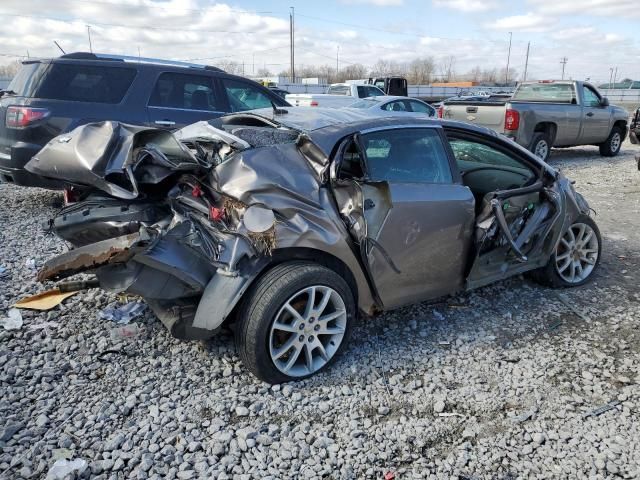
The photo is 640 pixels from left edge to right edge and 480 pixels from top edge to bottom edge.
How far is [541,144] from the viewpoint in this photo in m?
11.5

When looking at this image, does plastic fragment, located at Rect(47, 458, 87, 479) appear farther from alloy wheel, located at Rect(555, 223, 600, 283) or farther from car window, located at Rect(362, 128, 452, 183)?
alloy wheel, located at Rect(555, 223, 600, 283)

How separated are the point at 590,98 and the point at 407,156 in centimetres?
1128

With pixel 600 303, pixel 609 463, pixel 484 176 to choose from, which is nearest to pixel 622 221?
pixel 600 303

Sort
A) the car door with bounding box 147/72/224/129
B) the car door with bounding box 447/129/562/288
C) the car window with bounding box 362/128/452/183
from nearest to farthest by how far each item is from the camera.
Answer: the car window with bounding box 362/128/452/183 < the car door with bounding box 447/129/562/288 < the car door with bounding box 147/72/224/129

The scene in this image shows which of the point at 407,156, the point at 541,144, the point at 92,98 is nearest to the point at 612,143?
the point at 541,144

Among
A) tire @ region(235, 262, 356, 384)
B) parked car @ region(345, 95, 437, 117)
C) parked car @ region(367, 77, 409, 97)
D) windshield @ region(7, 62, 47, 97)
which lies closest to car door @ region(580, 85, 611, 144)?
parked car @ region(345, 95, 437, 117)

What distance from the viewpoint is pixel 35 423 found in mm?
2703

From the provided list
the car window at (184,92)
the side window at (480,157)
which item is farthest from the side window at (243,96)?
the side window at (480,157)

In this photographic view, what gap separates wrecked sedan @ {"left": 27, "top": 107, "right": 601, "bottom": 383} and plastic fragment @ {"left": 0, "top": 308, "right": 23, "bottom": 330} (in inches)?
34.8

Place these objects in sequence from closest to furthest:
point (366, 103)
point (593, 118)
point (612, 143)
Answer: point (366, 103) < point (593, 118) < point (612, 143)

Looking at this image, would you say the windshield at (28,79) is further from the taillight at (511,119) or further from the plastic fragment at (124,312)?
the taillight at (511,119)

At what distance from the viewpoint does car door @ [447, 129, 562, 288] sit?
384 centimetres

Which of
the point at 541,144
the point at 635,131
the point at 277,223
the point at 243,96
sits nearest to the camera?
the point at 277,223

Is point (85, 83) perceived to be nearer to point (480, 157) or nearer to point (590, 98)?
point (480, 157)
